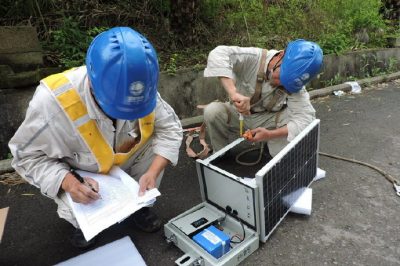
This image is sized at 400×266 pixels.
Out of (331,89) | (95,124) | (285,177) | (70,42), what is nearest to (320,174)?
(285,177)

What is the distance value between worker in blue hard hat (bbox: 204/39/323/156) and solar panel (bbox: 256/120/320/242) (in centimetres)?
20

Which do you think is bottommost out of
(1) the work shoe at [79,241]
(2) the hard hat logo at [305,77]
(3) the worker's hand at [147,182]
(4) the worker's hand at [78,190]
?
(1) the work shoe at [79,241]

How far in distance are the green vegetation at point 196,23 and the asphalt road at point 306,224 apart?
1777 mm

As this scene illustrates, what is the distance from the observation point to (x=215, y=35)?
5258 millimetres

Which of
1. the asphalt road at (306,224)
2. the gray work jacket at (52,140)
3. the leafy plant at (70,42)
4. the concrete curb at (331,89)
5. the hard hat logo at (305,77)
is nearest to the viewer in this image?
the gray work jacket at (52,140)

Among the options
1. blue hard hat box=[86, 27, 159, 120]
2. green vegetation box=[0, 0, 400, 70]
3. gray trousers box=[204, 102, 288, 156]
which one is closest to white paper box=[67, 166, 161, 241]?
blue hard hat box=[86, 27, 159, 120]

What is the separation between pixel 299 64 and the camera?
94.1 inches

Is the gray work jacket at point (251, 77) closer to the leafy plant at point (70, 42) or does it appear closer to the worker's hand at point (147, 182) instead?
the worker's hand at point (147, 182)

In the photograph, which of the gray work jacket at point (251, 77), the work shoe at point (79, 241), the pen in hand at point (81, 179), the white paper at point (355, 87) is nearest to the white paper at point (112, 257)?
the work shoe at point (79, 241)

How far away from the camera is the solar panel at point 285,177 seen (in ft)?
6.65

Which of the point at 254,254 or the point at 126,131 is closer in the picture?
the point at 126,131

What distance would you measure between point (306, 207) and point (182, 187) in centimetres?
105

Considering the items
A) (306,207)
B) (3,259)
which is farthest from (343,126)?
(3,259)

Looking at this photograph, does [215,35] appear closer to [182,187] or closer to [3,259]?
[182,187]
